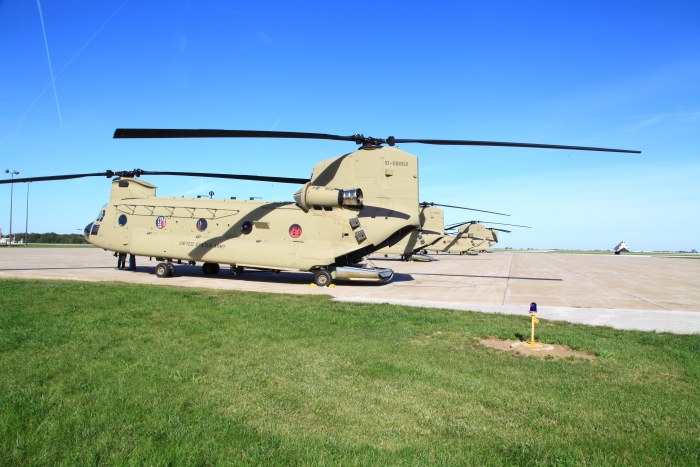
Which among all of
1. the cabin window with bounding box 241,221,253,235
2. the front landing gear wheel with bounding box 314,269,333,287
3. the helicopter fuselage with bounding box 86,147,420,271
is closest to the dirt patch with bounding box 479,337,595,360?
the helicopter fuselage with bounding box 86,147,420,271

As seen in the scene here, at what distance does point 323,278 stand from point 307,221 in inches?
89.9

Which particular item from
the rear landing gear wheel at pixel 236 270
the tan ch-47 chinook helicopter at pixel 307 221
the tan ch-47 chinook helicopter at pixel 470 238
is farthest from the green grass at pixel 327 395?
the tan ch-47 chinook helicopter at pixel 470 238

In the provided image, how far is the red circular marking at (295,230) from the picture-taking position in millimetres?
17391

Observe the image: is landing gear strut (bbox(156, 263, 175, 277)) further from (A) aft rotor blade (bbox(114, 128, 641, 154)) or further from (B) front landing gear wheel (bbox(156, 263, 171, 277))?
(A) aft rotor blade (bbox(114, 128, 641, 154))

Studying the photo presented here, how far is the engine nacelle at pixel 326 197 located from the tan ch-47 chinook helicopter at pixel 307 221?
0.12 ft

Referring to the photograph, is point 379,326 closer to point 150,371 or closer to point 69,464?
point 150,371

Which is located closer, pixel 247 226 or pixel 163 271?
pixel 247 226

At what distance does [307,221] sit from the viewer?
17.2 meters

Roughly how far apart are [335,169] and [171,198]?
26.3 ft

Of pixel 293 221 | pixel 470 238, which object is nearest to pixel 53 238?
pixel 470 238

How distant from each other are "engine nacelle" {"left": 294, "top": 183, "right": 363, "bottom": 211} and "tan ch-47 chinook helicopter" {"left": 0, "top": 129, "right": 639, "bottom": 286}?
0.12 feet

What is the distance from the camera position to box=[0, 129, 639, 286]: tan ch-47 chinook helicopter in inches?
640

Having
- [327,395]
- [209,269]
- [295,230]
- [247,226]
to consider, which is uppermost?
[247,226]

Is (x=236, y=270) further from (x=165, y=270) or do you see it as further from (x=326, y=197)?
(x=326, y=197)
